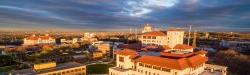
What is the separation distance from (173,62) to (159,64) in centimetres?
248

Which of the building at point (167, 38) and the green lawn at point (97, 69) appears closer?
the green lawn at point (97, 69)

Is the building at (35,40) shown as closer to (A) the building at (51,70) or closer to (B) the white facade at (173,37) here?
(B) the white facade at (173,37)

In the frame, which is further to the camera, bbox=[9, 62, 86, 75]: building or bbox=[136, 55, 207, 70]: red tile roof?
bbox=[9, 62, 86, 75]: building

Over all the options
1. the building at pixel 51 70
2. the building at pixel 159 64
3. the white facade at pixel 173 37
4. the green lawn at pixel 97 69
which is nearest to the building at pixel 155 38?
the white facade at pixel 173 37

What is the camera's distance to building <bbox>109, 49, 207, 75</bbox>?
37263 millimetres

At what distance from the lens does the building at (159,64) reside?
1467 inches

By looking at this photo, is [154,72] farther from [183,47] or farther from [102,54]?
[102,54]

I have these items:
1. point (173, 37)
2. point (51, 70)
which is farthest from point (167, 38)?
point (51, 70)

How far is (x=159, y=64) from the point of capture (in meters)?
38.6

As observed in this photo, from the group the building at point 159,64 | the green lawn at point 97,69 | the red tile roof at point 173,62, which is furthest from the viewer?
the green lawn at point 97,69

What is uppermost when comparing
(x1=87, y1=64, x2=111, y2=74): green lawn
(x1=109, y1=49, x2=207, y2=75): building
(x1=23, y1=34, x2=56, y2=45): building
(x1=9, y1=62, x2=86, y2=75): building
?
(x1=23, y1=34, x2=56, y2=45): building

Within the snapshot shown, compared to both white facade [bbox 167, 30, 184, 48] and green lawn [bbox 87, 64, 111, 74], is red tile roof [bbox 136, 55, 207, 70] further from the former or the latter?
white facade [bbox 167, 30, 184, 48]

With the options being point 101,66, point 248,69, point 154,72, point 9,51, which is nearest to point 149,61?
point 154,72

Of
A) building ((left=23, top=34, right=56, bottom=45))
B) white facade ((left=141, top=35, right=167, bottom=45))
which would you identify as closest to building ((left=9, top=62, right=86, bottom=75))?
white facade ((left=141, top=35, right=167, bottom=45))
